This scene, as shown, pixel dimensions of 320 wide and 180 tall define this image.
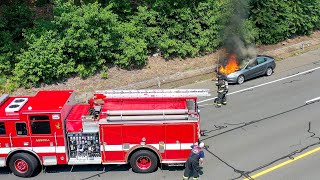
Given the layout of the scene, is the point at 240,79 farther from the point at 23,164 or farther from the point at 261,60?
the point at 23,164

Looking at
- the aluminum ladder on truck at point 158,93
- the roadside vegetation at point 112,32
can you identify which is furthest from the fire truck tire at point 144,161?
the roadside vegetation at point 112,32

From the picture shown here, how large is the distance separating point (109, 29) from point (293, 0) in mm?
13041

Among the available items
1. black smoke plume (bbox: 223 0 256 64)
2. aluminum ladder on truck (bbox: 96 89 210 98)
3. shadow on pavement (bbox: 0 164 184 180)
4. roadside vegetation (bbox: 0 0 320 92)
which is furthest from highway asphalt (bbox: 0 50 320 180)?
roadside vegetation (bbox: 0 0 320 92)

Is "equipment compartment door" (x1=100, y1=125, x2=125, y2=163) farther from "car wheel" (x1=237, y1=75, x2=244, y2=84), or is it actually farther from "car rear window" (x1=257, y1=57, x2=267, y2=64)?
"car rear window" (x1=257, y1=57, x2=267, y2=64)

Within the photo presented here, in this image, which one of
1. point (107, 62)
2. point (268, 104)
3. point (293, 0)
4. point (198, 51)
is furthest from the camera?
point (293, 0)

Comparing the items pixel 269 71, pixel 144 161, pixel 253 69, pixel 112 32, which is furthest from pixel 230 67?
pixel 144 161

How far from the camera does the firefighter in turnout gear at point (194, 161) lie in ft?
42.0

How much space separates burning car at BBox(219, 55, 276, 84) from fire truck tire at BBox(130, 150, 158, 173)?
8.87 metres

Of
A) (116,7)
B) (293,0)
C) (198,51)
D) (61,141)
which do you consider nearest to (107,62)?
(116,7)

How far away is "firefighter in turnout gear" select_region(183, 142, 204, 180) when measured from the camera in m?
12.8

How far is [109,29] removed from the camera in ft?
72.9

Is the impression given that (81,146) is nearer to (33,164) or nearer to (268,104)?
(33,164)

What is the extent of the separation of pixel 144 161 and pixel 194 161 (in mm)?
1920

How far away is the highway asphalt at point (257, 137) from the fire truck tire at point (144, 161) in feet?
0.69
